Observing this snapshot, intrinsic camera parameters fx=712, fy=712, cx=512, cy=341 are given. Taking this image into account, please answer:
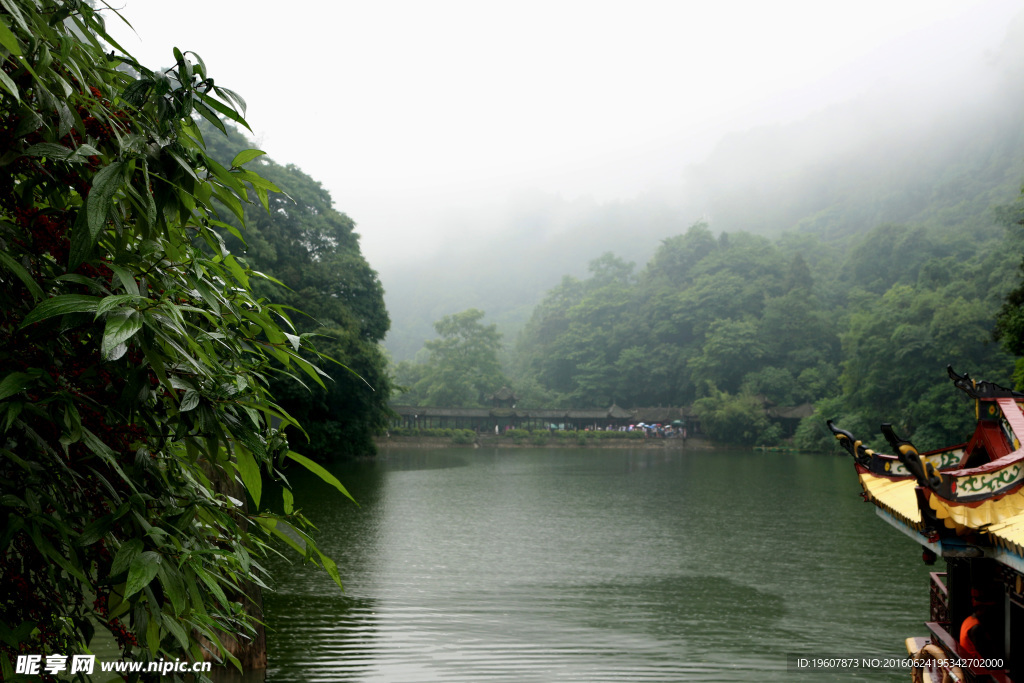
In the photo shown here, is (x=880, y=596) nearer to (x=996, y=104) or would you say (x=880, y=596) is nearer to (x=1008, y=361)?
(x=1008, y=361)

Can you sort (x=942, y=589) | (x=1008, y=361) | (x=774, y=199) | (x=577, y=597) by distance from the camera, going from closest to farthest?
(x=942, y=589), (x=577, y=597), (x=1008, y=361), (x=774, y=199)

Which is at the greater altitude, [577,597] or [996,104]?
[996,104]

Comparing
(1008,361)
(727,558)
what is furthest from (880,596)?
(1008,361)

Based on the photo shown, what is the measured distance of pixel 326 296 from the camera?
2106 cm

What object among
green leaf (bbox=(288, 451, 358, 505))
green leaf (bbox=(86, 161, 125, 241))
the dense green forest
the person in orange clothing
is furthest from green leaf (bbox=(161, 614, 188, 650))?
the dense green forest

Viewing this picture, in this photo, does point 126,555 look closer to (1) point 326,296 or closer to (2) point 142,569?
(2) point 142,569

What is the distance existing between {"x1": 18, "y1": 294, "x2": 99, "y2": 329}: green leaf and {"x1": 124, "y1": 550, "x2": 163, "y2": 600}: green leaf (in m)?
Answer: 0.34

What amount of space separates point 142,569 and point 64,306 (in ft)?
1.17

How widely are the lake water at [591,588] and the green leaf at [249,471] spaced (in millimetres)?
4298

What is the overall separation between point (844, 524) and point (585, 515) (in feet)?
14.6

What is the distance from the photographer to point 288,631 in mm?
6121

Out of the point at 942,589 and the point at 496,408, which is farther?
the point at 496,408

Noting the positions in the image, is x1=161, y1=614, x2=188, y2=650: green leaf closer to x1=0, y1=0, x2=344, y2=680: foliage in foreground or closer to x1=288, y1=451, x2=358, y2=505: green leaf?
x1=0, y1=0, x2=344, y2=680: foliage in foreground

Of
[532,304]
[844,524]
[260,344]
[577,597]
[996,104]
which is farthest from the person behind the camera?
[532,304]
